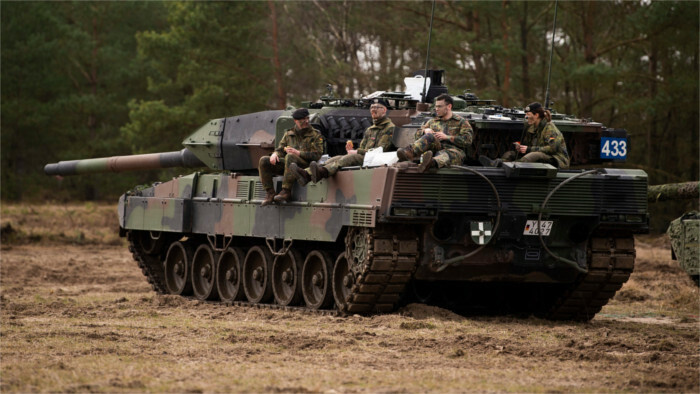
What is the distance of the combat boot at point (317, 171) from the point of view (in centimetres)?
1379

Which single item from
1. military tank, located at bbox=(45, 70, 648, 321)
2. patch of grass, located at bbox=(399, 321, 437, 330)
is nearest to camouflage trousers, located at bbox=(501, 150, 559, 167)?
military tank, located at bbox=(45, 70, 648, 321)

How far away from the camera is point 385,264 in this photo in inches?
503

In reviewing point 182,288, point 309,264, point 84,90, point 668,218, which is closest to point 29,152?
point 84,90

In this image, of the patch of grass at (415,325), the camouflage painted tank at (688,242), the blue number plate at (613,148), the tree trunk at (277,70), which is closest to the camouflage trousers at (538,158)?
the blue number plate at (613,148)

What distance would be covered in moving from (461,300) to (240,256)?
10.9 feet

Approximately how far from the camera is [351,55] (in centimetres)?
3866

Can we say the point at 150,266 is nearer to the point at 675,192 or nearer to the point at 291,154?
the point at 291,154

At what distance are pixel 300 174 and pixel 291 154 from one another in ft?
1.36

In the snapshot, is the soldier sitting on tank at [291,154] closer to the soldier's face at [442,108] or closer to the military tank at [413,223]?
the military tank at [413,223]

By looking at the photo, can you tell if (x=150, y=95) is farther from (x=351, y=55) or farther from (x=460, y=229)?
(x=460, y=229)

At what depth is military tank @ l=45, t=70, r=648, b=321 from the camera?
1280cm

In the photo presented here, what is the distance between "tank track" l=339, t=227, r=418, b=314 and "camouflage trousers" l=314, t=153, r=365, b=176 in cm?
117

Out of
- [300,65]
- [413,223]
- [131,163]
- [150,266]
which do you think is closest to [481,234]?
[413,223]

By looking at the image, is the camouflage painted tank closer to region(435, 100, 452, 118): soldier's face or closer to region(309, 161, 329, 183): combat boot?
region(435, 100, 452, 118): soldier's face
